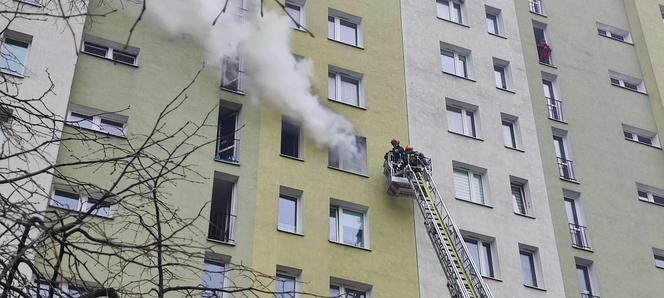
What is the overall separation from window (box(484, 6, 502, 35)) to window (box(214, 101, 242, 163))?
9560 millimetres

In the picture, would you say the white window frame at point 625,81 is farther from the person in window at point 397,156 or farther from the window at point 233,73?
the window at point 233,73

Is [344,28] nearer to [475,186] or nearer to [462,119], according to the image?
[462,119]

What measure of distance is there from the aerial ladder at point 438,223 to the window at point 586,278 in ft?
13.2

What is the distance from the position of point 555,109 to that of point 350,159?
7232 mm

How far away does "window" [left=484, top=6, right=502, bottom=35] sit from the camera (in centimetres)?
2615

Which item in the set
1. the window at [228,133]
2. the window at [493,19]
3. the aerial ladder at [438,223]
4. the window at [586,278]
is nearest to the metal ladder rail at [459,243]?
the aerial ladder at [438,223]

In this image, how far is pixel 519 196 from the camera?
2230 centimetres

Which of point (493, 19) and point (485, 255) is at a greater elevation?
point (493, 19)

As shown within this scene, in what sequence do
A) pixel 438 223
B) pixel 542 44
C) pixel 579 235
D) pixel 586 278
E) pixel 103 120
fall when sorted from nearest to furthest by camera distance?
pixel 103 120, pixel 438 223, pixel 586 278, pixel 579 235, pixel 542 44

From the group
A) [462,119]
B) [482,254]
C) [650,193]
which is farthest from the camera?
[650,193]

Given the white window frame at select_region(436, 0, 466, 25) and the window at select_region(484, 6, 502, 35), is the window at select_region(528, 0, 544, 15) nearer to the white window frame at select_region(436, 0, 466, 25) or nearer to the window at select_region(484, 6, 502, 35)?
the window at select_region(484, 6, 502, 35)

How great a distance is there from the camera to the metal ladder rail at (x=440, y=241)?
1795cm

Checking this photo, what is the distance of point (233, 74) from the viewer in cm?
2058

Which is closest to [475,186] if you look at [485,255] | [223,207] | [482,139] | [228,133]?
[482,139]
